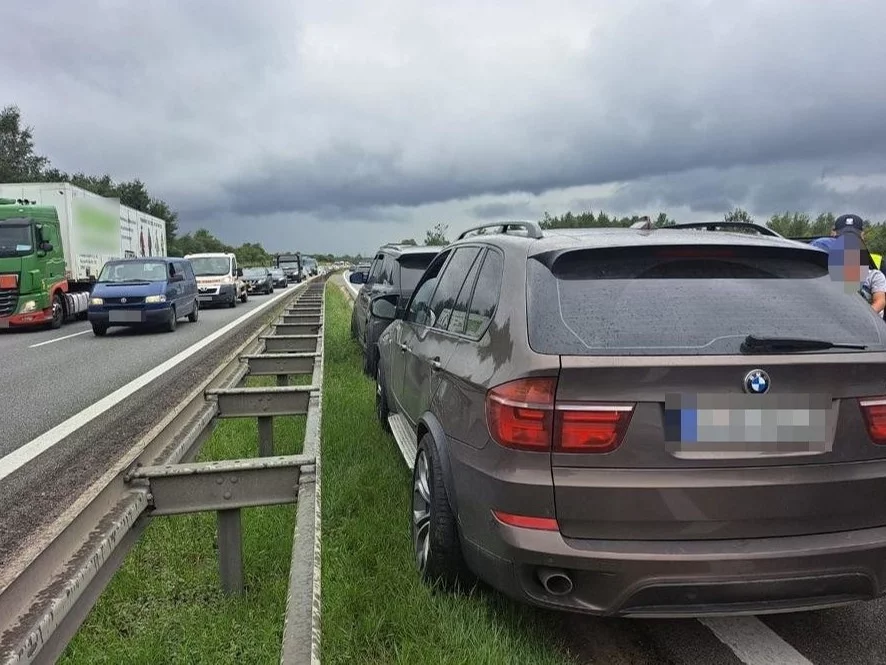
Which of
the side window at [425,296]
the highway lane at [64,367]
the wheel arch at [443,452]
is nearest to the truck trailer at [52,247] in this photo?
the highway lane at [64,367]

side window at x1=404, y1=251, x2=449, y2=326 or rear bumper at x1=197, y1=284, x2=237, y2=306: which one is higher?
side window at x1=404, y1=251, x2=449, y2=326

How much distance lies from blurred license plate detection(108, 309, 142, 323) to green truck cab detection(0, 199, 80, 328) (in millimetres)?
2648

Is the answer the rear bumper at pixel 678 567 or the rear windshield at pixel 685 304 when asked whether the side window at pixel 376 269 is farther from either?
the rear bumper at pixel 678 567

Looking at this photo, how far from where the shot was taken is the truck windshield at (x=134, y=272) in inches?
651

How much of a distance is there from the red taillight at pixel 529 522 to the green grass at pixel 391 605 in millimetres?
546

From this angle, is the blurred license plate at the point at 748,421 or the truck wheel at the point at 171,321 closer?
the blurred license plate at the point at 748,421

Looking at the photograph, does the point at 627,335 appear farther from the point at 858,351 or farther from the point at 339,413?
the point at 339,413

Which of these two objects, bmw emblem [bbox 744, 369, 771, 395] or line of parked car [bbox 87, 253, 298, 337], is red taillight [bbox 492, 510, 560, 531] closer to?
bmw emblem [bbox 744, 369, 771, 395]

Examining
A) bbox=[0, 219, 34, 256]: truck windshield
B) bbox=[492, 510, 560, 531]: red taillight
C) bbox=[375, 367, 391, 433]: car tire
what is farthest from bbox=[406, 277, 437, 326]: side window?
bbox=[0, 219, 34, 256]: truck windshield

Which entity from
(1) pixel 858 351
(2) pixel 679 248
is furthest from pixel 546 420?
(1) pixel 858 351

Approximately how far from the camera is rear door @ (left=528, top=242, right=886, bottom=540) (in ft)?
8.06

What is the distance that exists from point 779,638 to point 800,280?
1.56m

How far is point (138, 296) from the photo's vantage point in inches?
610

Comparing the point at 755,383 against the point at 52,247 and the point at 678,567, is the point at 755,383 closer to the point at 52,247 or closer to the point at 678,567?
the point at 678,567
